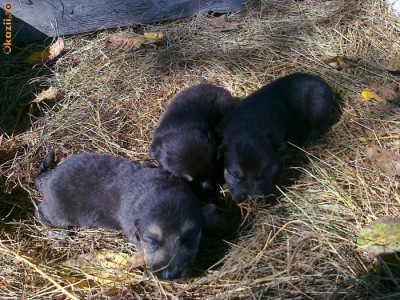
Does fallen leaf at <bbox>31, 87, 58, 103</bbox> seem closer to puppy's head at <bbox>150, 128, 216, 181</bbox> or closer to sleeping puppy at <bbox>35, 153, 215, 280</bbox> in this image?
sleeping puppy at <bbox>35, 153, 215, 280</bbox>

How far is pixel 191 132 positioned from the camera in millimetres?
4523

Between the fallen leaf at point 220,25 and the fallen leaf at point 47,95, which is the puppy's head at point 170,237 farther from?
the fallen leaf at point 220,25

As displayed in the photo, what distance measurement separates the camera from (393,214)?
4.18 m

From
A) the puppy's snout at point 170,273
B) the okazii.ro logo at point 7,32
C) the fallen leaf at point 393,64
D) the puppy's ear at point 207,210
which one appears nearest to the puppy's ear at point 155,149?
the puppy's ear at point 207,210

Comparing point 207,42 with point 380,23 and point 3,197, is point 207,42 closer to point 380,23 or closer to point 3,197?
point 380,23

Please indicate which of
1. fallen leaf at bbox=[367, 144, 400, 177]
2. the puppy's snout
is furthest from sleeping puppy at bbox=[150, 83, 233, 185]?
fallen leaf at bbox=[367, 144, 400, 177]

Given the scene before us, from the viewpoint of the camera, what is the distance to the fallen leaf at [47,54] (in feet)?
19.9

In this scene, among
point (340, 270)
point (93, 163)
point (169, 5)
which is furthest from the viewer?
point (169, 5)

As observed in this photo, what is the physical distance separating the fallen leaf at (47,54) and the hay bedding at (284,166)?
0.15m

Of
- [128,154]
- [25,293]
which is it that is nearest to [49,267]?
[25,293]

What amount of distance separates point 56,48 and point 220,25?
6.75 feet

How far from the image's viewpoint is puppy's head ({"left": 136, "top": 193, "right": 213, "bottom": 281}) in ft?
12.0

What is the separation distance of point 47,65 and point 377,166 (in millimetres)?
3883

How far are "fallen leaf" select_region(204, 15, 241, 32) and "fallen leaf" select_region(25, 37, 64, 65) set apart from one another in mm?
1816
